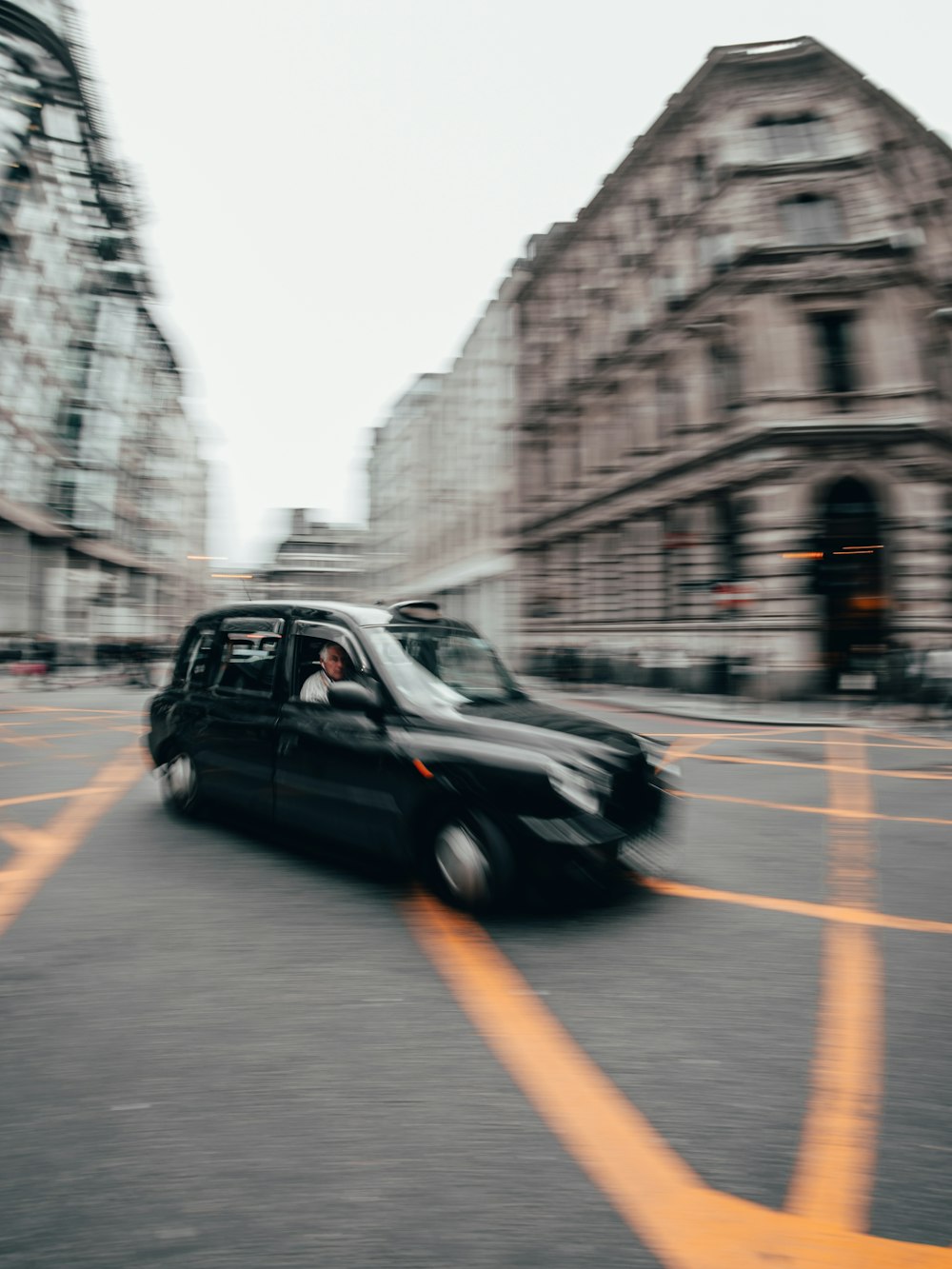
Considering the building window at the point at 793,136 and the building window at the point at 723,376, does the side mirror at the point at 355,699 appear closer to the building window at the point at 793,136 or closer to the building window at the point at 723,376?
the building window at the point at 723,376

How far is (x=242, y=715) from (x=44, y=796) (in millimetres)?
3105

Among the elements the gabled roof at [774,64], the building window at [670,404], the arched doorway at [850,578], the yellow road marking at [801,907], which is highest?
the gabled roof at [774,64]

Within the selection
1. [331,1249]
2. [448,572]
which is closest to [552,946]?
[331,1249]

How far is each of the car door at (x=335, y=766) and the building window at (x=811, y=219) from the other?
72.6ft

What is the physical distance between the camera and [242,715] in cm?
545

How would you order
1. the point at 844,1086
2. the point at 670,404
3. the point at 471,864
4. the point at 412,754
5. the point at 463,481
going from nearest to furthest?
the point at 844,1086
the point at 471,864
the point at 412,754
the point at 670,404
the point at 463,481

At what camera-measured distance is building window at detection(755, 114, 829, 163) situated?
23094 mm

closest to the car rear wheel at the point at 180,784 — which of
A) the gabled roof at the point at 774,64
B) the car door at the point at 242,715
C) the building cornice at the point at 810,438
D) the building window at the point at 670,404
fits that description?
the car door at the point at 242,715

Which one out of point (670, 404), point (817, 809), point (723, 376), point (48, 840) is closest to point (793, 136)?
point (723, 376)

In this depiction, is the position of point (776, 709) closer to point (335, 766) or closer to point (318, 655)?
point (318, 655)

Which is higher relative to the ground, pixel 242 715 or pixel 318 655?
pixel 318 655

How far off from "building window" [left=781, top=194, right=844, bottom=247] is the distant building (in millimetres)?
124291

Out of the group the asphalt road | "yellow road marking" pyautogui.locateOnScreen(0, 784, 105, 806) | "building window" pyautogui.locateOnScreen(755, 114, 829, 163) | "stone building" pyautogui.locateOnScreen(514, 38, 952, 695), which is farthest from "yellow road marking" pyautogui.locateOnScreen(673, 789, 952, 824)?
"building window" pyautogui.locateOnScreen(755, 114, 829, 163)

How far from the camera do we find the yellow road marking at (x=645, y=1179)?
1.86 m
